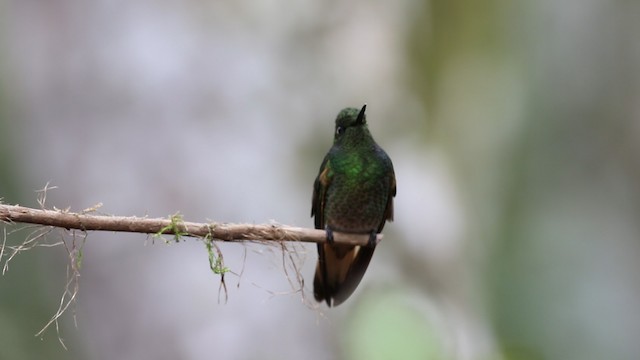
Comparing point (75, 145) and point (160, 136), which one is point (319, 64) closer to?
point (160, 136)

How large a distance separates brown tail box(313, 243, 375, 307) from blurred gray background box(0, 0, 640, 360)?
1721 millimetres

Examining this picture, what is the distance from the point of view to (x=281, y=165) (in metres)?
5.74

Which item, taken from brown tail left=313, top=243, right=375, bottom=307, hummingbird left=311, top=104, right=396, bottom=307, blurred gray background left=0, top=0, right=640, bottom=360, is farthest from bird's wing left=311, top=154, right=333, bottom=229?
blurred gray background left=0, top=0, right=640, bottom=360

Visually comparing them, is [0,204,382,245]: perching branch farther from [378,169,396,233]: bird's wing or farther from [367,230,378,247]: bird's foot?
[378,169,396,233]: bird's wing

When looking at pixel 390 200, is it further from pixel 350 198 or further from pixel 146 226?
pixel 146 226

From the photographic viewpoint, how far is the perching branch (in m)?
1.82

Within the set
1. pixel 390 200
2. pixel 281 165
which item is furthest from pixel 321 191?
pixel 281 165

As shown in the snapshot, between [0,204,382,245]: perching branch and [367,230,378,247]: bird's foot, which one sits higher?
[0,204,382,245]: perching branch

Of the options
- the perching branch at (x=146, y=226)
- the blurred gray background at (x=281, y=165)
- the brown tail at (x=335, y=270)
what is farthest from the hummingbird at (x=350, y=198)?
the blurred gray background at (x=281, y=165)

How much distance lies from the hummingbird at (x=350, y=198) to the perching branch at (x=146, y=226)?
642 millimetres

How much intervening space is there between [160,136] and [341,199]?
2.92 metres

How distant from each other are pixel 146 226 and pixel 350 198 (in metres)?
0.99

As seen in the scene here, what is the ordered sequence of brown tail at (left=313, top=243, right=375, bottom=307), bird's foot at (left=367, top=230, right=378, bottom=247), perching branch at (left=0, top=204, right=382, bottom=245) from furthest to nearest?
brown tail at (left=313, top=243, right=375, bottom=307)
bird's foot at (left=367, top=230, right=378, bottom=247)
perching branch at (left=0, top=204, right=382, bottom=245)

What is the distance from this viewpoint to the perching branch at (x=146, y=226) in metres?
1.82
